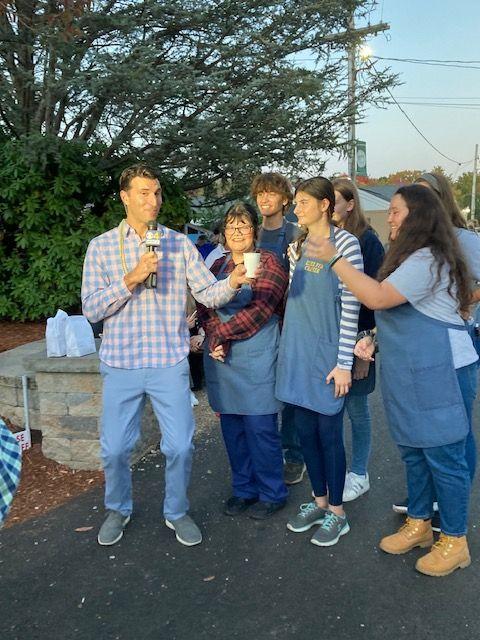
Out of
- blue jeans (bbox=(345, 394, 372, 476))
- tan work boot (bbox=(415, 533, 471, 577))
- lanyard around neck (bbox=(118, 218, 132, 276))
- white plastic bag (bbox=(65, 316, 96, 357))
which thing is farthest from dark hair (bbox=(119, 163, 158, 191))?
tan work boot (bbox=(415, 533, 471, 577))

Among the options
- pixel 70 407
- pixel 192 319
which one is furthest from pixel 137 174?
pixel 70 407

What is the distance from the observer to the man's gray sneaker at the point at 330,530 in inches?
123

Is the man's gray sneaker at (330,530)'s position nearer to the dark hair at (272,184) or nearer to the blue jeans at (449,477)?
the blue jeans at (449,477)

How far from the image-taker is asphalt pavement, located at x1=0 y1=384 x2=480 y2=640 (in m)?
2.50

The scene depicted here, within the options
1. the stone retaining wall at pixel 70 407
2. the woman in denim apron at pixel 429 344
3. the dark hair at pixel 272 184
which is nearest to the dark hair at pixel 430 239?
the woman in denim apron at pixel 429 344

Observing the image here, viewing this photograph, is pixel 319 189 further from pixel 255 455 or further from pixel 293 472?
pixel 293 472

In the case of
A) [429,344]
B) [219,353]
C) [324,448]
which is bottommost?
[324,448]

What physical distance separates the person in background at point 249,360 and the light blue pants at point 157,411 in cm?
29

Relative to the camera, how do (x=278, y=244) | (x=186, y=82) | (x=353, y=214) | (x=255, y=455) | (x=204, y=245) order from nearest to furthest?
(x=255, y=455), (x=353, y=214), (x=278, y=244), (x=186, y=82), (x=204, y=245)

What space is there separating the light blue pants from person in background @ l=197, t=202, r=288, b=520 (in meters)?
0.29

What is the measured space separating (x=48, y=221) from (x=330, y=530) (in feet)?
15.5

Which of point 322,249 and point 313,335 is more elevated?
point 322,249

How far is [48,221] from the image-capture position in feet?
21.1

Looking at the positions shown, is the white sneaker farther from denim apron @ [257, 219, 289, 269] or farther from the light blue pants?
denim apron @ [257, 219, 289, 269]
